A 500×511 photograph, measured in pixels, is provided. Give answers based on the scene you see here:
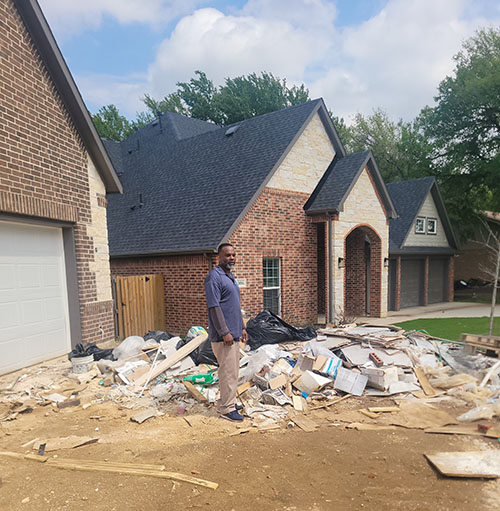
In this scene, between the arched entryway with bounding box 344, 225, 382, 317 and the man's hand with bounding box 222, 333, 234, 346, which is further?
the arched entryway with bounding box 344, 225, 382, 317

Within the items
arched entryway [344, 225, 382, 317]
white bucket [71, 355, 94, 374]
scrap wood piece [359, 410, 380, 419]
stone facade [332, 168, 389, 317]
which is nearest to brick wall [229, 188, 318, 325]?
stone facade [332, 168, 389, 317]

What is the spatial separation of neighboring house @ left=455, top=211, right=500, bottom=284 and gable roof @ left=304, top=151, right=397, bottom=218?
14.0 metres

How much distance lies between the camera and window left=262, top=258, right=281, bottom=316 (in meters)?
12.9

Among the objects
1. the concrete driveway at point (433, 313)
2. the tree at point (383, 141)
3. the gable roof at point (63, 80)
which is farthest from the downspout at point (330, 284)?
the tree at point (383, 141)

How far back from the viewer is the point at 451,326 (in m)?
12.8

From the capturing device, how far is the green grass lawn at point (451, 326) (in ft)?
37.5

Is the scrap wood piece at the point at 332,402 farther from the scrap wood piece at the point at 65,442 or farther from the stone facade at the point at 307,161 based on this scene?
the stone facade at the point at 307,161

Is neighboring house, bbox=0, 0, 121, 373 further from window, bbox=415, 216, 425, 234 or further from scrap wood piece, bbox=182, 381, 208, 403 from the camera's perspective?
window, bbox=415, 216, 425, 234

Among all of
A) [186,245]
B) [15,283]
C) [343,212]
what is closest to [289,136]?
[343,212]

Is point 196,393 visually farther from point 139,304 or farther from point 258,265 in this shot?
point 258,265

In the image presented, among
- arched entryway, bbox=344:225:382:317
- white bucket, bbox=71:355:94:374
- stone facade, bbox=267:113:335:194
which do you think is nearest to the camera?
white bucket, bbox=71:355:94:374

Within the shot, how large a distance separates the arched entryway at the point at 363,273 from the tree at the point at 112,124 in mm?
27843

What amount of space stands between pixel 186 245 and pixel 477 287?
22066 mm

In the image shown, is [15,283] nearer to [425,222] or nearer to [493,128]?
[425,222]
